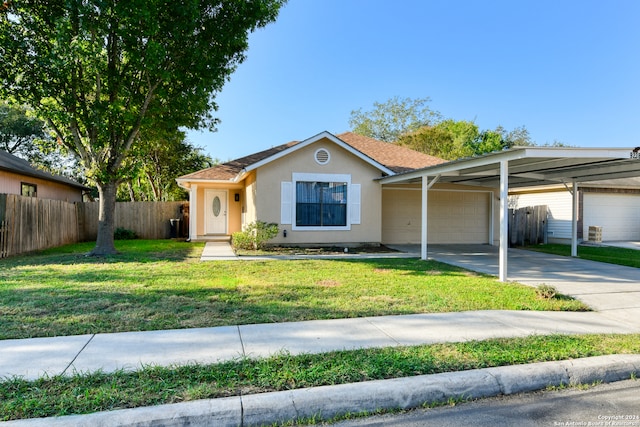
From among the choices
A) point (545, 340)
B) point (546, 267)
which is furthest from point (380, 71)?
point (545, 340)

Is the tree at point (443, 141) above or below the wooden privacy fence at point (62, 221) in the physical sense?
above

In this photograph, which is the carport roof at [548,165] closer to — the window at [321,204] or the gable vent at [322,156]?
the window at [321,204]

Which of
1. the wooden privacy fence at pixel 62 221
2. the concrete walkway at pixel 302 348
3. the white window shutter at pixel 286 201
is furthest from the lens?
the white window shutter at pixel 286 201

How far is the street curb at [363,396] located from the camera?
256cm

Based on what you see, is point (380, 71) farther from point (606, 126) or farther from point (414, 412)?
point (414, 412)

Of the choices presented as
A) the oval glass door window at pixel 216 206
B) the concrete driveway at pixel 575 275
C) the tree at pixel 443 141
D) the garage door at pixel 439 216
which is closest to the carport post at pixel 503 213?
the concrete driveway at pixel 575 275

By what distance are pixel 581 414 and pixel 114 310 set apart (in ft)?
18.4

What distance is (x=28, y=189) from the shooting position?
16156 millimetres

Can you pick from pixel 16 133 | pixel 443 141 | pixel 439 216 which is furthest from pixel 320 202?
pixel 16 133

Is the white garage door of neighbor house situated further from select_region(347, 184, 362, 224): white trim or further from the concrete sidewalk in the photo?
the concrete sidewalk

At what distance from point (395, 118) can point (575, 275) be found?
1249 inches

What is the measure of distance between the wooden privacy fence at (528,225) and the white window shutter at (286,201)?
10090 millimetres

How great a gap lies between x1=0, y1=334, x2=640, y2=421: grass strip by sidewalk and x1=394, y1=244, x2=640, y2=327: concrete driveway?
227 centimetres

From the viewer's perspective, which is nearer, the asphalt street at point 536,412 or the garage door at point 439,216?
the asphalt street at point 536,412
